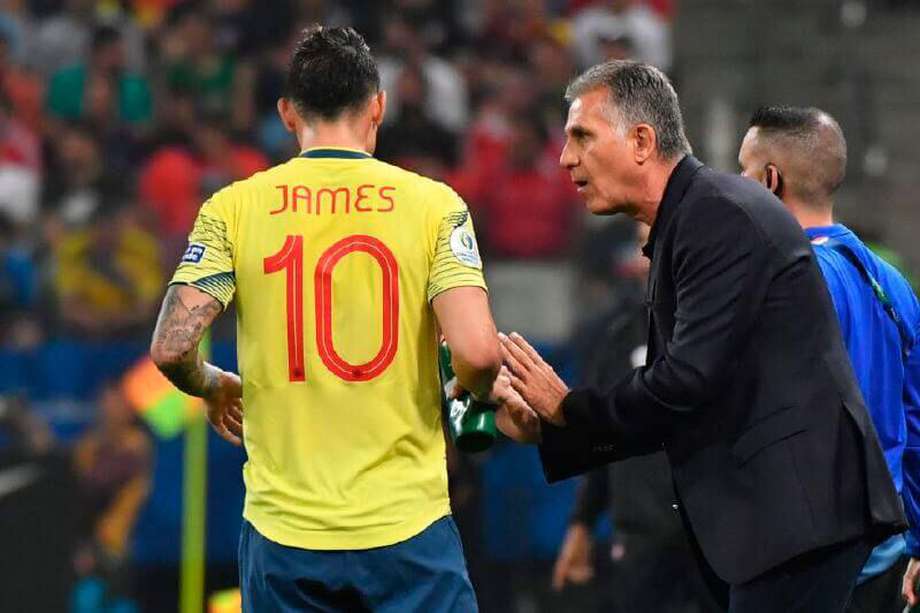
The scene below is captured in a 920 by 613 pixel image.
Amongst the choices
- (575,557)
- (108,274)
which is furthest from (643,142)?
(108,274)

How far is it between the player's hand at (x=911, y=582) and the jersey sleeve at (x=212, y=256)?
2099 mm

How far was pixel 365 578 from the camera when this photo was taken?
421 centimetres

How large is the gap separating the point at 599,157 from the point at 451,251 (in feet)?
1.36

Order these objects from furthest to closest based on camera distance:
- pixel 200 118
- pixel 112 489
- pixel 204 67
→ pixel 204 67
pixel 200 118
pixel 112 489

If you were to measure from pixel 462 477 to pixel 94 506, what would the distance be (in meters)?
2.65

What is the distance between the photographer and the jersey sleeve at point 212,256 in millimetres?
4215

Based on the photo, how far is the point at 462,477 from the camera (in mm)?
7746

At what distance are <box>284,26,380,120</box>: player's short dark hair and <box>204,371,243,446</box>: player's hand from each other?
2.30ft

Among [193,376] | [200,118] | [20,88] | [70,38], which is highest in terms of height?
[70,38]

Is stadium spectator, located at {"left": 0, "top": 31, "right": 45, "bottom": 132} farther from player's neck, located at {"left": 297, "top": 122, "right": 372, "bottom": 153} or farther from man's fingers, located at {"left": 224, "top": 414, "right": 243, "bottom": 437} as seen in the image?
player's neck, located at {"left": 297, "top": 122, "right": 372, "bottom": 153}

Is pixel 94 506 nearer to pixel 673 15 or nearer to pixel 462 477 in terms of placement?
pixel 462 477

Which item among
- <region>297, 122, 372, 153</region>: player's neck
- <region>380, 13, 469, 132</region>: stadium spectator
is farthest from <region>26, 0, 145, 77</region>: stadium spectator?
<region>297, 122, 372, 153</region>: player's neck

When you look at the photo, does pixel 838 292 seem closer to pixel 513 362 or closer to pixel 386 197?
pixel 513 362

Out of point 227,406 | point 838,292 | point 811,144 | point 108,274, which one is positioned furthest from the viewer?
point 108,274
